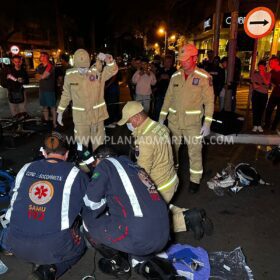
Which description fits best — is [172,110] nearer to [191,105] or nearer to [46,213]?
[191,105]

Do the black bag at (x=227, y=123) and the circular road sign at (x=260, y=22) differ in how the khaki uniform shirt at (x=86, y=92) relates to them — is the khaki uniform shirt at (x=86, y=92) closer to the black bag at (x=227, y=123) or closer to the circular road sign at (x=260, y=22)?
the black bag at (x=227, y=123)

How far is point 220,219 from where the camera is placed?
148 inches

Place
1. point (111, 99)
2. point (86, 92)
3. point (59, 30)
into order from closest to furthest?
point (86, 92)
point (111, 99)
point (59, 30)

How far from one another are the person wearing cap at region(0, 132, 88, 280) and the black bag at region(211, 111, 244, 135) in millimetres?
4649

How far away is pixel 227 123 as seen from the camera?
660 centimetres

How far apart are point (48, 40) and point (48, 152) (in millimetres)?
44768

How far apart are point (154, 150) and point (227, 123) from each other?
4.02 m

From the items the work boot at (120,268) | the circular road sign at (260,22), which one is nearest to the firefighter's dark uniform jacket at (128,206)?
the work boot at (120,268)

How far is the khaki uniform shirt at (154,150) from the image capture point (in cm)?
298

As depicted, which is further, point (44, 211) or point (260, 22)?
point (260, 22)

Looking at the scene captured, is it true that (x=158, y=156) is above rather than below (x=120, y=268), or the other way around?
above

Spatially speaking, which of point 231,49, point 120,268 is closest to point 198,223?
point 120,268

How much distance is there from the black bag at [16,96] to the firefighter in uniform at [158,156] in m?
5.49

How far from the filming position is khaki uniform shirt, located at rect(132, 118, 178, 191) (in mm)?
2984
